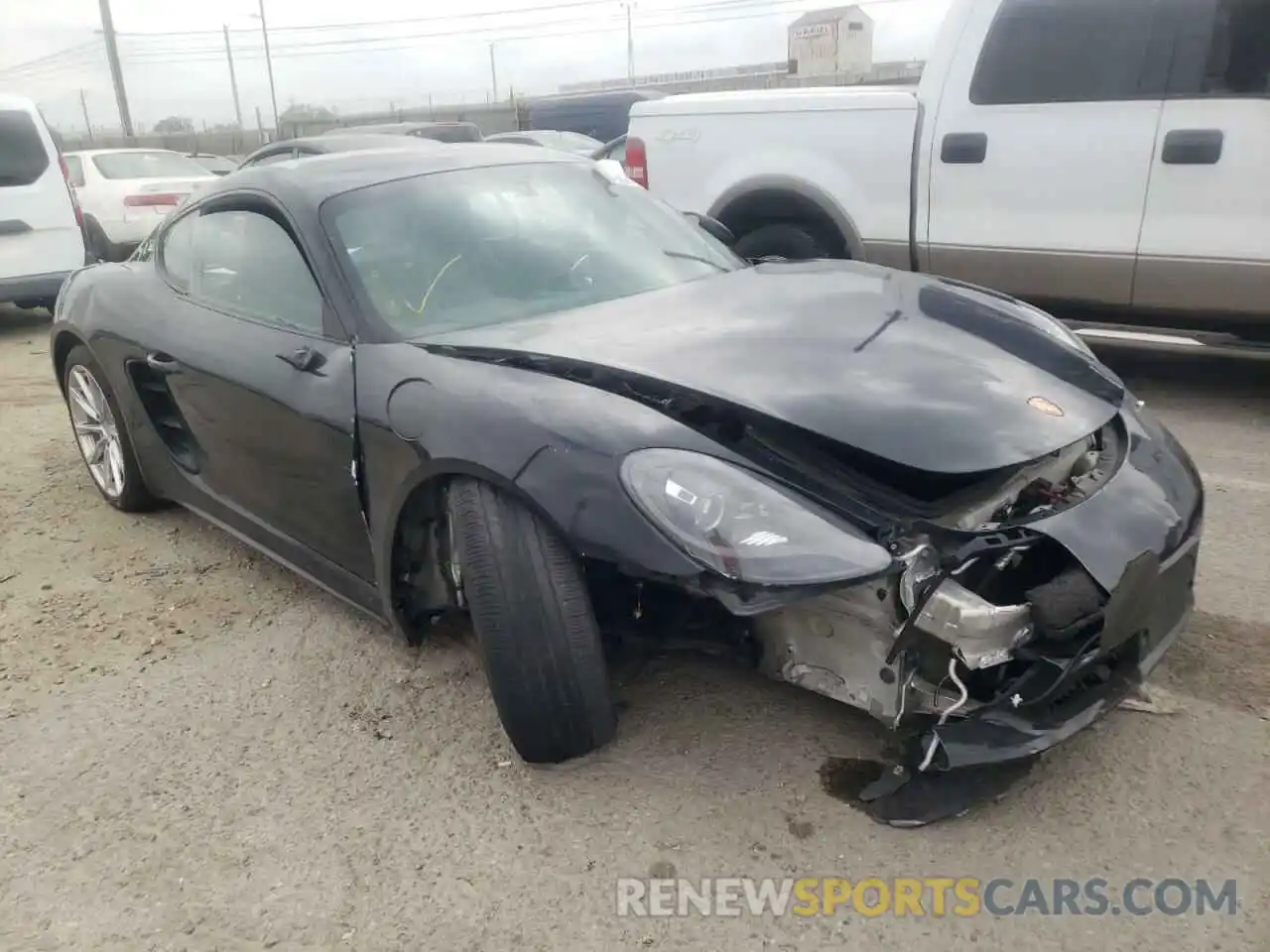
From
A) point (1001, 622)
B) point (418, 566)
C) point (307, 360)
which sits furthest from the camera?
point (307, 360)

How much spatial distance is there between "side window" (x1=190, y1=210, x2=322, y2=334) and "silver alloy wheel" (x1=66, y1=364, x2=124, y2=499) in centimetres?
93

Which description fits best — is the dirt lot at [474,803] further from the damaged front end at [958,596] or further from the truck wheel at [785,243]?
the truck wheel at [785,243]

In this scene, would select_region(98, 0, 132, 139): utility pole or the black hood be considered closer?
the black hood

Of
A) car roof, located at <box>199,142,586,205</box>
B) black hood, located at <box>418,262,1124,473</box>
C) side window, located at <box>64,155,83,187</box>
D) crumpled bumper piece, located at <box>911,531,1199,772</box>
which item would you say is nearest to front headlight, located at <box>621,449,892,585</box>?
black hood, located at <box>418,262,1124,473</box>

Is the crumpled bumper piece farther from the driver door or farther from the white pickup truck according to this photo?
the white pickup truck

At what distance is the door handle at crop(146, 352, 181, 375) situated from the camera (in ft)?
11.7

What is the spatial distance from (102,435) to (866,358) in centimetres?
342

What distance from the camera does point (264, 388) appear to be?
308cm

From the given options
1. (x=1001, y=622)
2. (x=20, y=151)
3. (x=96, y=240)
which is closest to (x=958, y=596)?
(x=1001, y=622)

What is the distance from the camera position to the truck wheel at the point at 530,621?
7.57 ft

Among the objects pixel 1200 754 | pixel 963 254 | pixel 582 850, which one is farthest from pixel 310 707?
pixel 963 254

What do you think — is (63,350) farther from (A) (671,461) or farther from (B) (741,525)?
(B) (741,525)

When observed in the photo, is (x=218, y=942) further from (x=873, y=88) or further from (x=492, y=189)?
(x=873, y=88)

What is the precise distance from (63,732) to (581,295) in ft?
6.36
